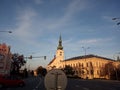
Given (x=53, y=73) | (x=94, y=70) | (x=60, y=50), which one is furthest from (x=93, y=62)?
(x=53, y=73)

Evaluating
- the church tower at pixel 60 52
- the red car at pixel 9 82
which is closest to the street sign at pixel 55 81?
the red car at pixel 9 82

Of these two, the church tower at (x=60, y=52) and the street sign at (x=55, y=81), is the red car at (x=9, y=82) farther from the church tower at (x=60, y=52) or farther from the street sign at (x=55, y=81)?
the church tower at (x=60, y=52)

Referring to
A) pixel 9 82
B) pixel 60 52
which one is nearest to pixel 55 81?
pixel 9 82

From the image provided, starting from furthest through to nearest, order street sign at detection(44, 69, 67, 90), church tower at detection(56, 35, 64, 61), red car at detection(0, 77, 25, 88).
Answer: church tower at detection(56, 35, 64, 61)
red car at detection(0, 77, 25, 88)
street sign at detection(44, 69, 67, 90)

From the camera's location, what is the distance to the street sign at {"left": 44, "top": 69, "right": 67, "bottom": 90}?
5.75 meters

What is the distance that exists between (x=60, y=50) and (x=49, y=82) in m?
147

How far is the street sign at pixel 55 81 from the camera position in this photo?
575 centimetres

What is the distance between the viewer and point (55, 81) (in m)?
5.84

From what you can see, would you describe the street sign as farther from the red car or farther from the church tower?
the church tower

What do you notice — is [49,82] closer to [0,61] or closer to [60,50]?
[0,61]

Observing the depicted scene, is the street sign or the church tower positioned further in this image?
the church tower

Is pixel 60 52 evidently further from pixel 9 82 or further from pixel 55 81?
pixel 55 81

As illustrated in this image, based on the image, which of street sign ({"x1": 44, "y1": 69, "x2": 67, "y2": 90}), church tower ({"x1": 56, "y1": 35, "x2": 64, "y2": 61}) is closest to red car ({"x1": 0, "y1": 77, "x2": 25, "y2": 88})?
street sign ({"x1": 44, "y1": 69, "x2": 67, "y2": 90})

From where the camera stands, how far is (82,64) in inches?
4926
